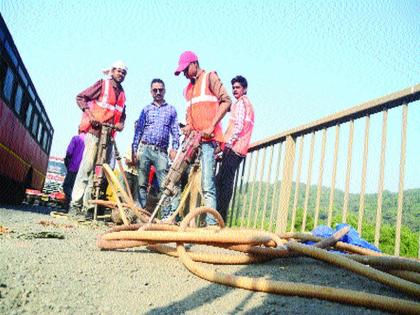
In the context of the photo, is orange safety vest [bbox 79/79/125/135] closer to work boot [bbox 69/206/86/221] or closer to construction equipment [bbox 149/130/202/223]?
work boot [bbox 69/206/86/221]

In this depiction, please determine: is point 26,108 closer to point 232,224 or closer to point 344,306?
point 232,224

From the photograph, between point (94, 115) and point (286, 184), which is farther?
point (94, 115)

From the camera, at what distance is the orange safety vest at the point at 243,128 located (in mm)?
4387

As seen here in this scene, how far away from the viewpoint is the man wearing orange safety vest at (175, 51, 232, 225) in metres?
3.87

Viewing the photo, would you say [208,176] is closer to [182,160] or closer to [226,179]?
[182,160]

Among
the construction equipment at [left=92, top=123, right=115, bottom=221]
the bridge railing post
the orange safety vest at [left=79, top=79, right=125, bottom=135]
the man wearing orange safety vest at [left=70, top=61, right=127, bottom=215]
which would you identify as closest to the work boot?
the man wearing orange safety vest at [left=70, top=61, right=127, bottom=215]

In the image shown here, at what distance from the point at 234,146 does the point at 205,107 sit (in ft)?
2.01

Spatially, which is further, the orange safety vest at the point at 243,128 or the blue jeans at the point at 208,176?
the orange safety vest at the point at 243,128

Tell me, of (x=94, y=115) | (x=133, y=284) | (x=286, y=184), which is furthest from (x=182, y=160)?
(x=133, y=284)

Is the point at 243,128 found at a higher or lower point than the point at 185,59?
lower

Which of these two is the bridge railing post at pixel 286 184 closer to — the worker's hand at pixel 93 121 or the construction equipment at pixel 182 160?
the construction equipment at pixel 182 160

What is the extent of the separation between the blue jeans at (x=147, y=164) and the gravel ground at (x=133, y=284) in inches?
108

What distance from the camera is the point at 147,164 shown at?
191 inches

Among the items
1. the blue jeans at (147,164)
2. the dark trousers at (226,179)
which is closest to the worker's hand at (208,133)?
the dark trousers at (226,179)
